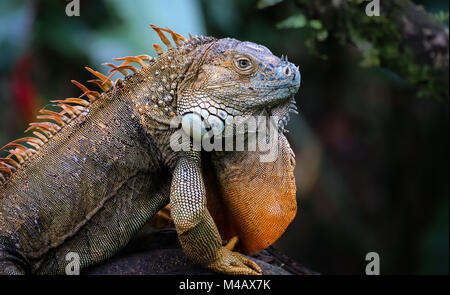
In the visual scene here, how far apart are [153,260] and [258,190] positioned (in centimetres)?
88

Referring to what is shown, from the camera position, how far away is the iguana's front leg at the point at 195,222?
2.92 m

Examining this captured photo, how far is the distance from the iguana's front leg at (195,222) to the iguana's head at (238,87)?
1.00 feet

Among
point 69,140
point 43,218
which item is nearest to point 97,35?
point 69,140

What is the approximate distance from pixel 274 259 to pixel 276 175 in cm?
115

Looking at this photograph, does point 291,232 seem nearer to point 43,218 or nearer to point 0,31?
point 0,31

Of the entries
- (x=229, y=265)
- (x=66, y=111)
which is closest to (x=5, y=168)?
(x=66, y=111)

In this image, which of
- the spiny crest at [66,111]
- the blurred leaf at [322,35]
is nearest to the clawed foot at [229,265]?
the spiny crest at [66,111]

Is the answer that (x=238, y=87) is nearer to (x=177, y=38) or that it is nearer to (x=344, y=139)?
(x=177, y=38)

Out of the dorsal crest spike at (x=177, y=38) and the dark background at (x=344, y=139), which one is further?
the dark background at (x=344, y=139)

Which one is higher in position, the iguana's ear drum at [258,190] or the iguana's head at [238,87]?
the iguana's head at [238,87]

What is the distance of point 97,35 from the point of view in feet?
17.5

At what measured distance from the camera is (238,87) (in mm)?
2998

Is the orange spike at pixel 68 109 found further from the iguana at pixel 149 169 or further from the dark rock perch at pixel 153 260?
the dark rock perch at pixel 153 260

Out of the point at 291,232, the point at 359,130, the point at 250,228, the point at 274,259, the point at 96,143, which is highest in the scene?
the point at 96,143
